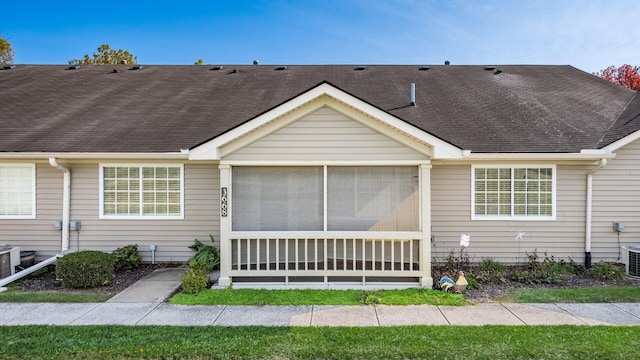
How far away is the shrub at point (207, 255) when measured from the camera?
25.1 ft

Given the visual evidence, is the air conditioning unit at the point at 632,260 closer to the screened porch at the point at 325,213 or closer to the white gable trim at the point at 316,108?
the white gable trim at the point at 316,108

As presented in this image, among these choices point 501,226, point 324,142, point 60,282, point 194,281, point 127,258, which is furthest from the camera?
point 501,226

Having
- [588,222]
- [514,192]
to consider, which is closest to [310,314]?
[514,192]

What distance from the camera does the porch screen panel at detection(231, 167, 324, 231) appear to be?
7215 millimetres

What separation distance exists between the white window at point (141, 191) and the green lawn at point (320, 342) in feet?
12.3

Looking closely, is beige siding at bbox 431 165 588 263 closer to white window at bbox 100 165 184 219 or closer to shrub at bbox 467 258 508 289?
shrub at bbox 467 258 508 289

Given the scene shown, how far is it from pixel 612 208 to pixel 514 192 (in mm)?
2302

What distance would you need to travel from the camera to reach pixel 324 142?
23.1 ft

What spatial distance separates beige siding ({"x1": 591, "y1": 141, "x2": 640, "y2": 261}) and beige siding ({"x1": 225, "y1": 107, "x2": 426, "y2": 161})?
5.24 m

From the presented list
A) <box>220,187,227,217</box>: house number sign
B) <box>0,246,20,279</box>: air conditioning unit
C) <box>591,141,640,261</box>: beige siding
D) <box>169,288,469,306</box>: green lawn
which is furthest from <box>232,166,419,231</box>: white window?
<box>0,246,20,279</box>: air conditioning unit

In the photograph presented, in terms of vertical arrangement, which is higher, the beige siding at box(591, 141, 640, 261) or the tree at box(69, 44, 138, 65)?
the tree at box(69, 44, 138, 65)

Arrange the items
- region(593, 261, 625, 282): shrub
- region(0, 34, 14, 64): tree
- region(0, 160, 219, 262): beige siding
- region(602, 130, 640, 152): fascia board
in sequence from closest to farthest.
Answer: region(593, 261, 625, 282): shrub < region(602, 130, 640, 152): fascia board < region(0, 160, 219, 262): beige siding < region(0, 34, 14, 64): tree

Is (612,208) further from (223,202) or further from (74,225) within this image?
(74,225)

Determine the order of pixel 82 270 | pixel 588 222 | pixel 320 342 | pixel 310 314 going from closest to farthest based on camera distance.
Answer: pixel 320 342
pixel 310 314
pixel 82 270
pixel 588 222
